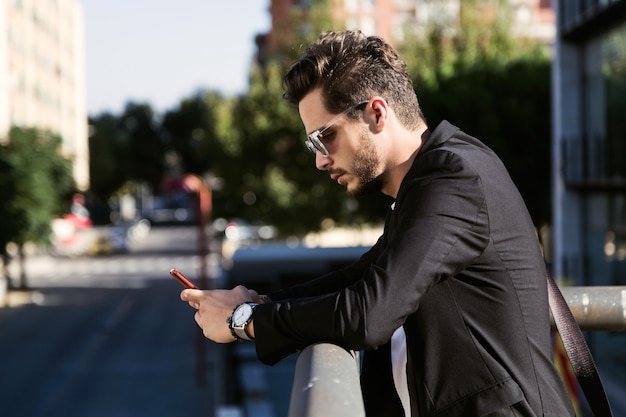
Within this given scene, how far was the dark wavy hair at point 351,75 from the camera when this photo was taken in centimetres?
189

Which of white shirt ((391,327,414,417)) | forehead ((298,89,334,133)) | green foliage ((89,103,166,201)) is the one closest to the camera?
white shirt ((391,327,414,417))

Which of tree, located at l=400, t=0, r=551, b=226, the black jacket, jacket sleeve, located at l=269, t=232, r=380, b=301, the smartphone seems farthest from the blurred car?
the black jacket

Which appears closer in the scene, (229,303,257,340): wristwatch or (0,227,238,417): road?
(229,303,257,340): wristwatch

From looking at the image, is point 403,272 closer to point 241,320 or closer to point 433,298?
point 433,298

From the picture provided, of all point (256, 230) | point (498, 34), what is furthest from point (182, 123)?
point (498, 34)

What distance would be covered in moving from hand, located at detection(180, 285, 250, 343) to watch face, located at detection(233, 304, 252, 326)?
0.13 ft

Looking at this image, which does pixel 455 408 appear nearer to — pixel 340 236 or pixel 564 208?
pixel 564 208

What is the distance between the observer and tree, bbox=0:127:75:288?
108ft

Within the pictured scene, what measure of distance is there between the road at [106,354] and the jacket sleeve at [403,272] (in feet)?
58.1

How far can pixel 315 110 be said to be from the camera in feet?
6.37

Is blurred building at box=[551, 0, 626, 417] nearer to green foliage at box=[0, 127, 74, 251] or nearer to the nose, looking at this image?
the nose

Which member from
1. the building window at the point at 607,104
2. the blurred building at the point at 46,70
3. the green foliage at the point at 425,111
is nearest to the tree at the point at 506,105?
the green foliage at the point at 425,111

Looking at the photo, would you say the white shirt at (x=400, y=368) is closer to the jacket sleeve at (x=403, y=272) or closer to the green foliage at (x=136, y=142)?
the jacket sleeve at (x=403, y=272)

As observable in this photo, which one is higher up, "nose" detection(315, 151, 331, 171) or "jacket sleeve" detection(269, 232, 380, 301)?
"nose" detection(315, 151, 331, 171)
